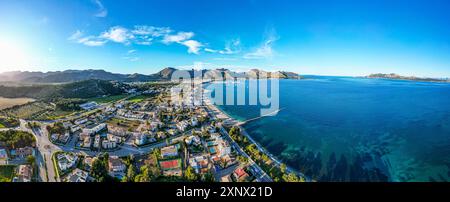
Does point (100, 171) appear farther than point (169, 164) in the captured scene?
No

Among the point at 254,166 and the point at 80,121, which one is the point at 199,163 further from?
the point at 80,121

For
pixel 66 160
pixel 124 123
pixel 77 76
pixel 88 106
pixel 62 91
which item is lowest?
pixel 66 160

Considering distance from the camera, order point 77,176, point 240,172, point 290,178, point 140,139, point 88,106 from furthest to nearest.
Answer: point 88,106
point 140,139
point 240,172
point 290,178
point 77,176

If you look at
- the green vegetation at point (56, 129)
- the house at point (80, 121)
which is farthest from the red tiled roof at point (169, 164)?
the house at point (80, 121)

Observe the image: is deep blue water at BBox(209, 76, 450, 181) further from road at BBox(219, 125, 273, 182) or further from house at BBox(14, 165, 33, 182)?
house at BBox(14, 165, 33, 182)

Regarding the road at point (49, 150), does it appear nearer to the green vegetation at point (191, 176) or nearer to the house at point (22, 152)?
the house at point (22, 152)

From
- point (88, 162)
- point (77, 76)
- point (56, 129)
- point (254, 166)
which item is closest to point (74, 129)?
point (56, 129)

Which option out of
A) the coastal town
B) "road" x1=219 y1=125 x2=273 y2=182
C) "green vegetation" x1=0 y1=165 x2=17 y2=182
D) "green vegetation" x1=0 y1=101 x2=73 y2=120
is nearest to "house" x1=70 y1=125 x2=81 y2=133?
the coastal town

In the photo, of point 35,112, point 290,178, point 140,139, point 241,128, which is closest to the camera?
point 290,178
